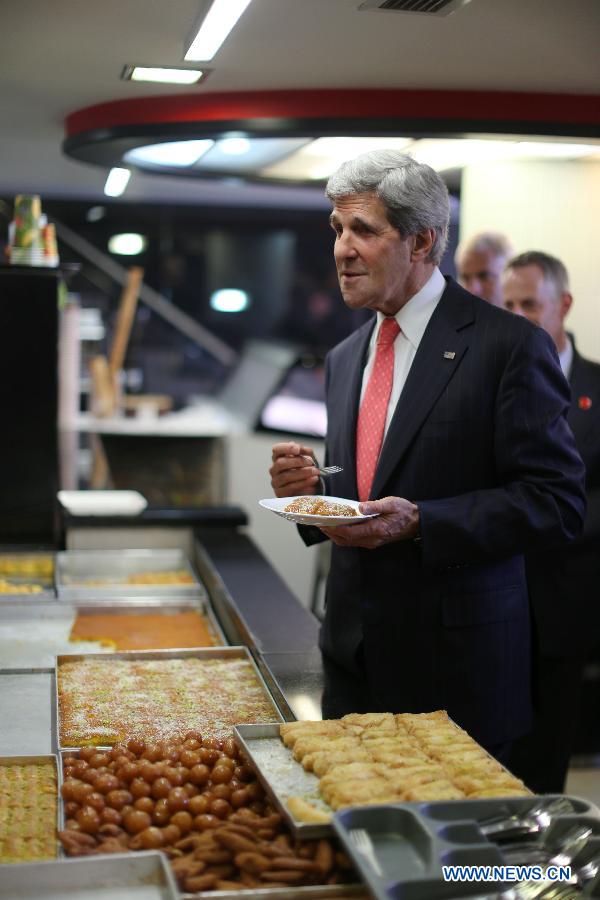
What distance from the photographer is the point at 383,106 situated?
4.29 metres

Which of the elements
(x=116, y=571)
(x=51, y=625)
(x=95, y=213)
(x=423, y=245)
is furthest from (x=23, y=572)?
(x=95, y=213)

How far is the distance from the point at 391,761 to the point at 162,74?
3134mm

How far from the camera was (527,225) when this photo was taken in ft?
16.1

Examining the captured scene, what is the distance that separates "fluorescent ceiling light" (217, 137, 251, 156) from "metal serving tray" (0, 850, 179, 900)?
3.80 metres

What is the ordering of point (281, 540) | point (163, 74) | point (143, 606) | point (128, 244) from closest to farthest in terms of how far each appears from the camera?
point (143, 606)
point (163, 74)
point (281, 540)
point (128, 244)

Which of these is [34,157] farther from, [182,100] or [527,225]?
[527,225]

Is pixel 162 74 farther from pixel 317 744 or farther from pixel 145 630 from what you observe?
pixel 317 744

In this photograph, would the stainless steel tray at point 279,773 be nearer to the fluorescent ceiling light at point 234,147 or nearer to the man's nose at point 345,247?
the man's nose at point 345,247

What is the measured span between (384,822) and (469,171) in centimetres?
413

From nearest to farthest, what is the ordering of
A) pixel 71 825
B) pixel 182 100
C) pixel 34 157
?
1. pixel 71 825
2. pixel 182 100
3. pixel 34 157

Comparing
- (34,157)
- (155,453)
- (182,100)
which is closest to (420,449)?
(182,100)

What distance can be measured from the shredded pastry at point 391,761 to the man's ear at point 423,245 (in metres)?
1.04

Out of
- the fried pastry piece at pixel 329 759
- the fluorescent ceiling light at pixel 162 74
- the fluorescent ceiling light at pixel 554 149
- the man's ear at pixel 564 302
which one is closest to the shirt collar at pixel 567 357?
the man's ear at pixel 564 302

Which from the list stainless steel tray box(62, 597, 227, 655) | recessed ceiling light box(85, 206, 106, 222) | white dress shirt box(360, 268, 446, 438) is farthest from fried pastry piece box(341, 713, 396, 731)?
recessed ceiling light box(85, 206, 106, 222)
